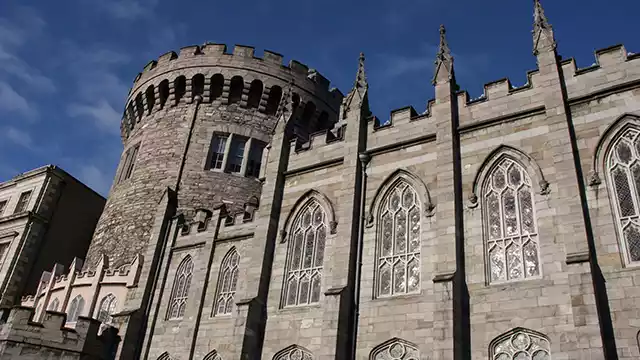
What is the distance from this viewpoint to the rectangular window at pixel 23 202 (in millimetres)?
28781

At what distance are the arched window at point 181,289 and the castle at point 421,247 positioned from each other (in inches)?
2.0

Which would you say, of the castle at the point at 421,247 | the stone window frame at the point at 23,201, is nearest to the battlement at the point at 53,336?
the castle at the point at 421,247

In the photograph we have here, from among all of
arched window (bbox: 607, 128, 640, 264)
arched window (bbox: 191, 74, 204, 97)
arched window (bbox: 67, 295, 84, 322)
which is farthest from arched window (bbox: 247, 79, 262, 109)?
arched window (bbox: 607, 128, 640, 264)

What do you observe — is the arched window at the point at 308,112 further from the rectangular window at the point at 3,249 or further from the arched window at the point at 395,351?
the rectangular window at the point at 3,249

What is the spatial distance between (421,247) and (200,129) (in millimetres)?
14382

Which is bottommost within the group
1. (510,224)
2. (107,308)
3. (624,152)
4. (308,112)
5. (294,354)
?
(294,354)

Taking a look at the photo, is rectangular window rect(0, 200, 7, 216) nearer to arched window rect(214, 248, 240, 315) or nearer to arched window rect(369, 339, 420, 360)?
arched window rect(214, 248, 240, 315)

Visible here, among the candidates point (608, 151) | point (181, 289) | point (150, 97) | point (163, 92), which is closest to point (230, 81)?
point (163, 92)

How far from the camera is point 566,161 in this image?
40.8 ft

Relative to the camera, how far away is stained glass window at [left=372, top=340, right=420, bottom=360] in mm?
12586

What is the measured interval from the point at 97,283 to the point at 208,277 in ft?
18.1

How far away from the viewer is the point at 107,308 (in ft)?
66.2

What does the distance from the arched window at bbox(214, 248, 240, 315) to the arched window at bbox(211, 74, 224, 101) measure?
33.7 ft

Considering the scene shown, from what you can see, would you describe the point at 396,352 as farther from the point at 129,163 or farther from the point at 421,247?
the point at 129,163
